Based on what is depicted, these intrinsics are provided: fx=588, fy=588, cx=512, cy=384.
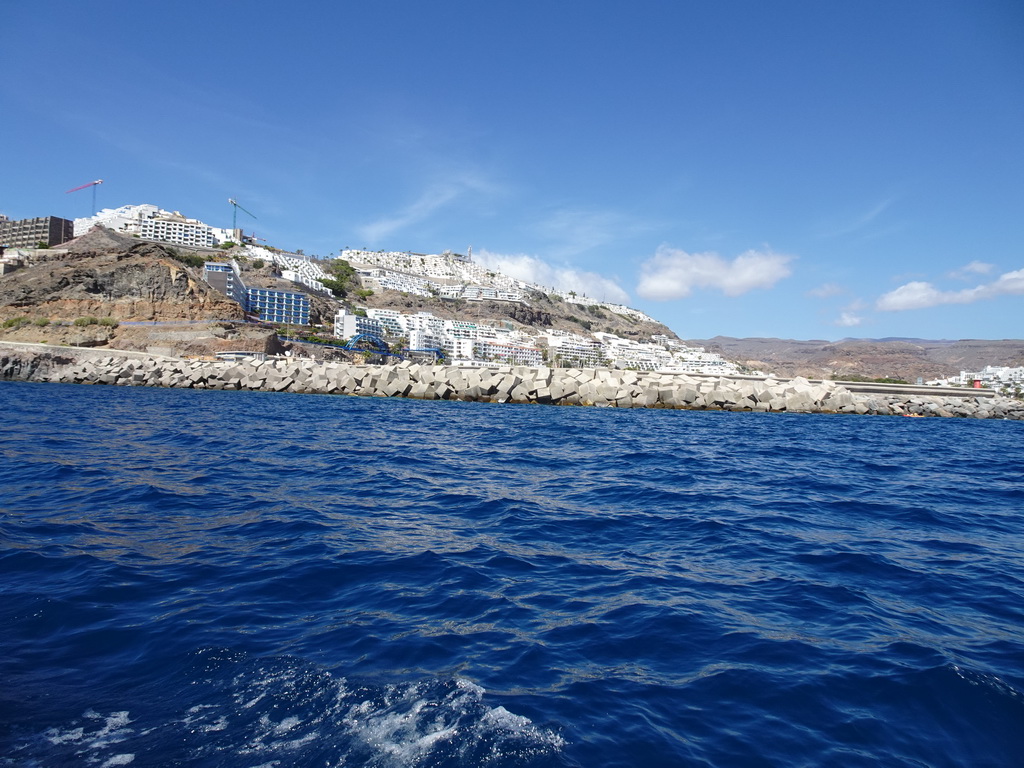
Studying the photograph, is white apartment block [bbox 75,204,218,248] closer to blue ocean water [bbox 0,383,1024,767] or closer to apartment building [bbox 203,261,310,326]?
apartment building [bbox 203,261,310,326]

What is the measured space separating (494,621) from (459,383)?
1166 inches

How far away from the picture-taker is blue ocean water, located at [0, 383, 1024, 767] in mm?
2771

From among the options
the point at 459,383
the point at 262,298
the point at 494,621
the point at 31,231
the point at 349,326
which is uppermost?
the point at 31,231

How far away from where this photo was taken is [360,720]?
2842mm

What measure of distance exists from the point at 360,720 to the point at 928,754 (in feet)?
8.78

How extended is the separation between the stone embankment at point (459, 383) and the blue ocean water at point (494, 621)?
2354 cm

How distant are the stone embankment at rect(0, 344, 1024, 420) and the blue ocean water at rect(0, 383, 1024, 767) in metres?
23.5

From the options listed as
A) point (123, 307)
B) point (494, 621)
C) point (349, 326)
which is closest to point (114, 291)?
point (123, 307)

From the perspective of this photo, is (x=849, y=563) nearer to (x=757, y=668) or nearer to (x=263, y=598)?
(x=757, y=668)

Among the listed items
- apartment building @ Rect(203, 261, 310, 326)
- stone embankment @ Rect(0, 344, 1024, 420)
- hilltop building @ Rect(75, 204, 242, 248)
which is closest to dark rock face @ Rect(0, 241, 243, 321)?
stone embankment @ Rect(0, 344, 1024, 420)

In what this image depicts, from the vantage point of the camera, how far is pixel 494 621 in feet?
13.4

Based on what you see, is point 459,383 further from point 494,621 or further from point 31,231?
point 31,231

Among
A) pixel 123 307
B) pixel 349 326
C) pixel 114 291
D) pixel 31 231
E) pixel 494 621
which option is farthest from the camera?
pixel 31 231

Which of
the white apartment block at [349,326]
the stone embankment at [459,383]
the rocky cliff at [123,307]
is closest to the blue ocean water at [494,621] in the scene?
the stone embankment at [459,383]
